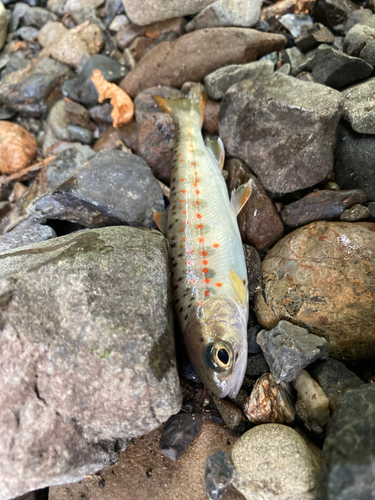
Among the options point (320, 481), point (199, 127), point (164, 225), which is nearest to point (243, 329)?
point (320, 481)

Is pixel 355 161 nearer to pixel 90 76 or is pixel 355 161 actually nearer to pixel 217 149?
pixel 217 149

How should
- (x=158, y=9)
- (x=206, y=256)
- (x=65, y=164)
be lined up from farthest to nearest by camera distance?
(x=158, y=9) < (x=65, y=164) < (x=206, y=256)

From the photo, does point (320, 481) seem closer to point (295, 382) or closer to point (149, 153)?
point (295, 382)

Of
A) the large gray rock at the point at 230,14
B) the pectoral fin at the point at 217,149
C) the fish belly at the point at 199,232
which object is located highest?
the large gray rock at the point at 230,14

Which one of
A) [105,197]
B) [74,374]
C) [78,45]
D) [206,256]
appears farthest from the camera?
[78,45]

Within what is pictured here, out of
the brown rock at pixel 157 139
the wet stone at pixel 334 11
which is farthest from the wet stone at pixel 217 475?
the wet stone at pixel 334 11

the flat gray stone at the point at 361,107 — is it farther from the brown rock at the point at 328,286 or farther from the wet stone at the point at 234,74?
the wet stone at the point at 234,74

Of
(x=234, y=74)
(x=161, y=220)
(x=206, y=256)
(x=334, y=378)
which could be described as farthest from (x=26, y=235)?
(x=334, y=378)
